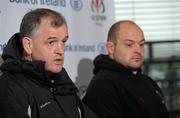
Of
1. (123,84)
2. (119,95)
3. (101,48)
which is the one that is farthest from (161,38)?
(119,95)

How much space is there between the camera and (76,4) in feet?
13.8

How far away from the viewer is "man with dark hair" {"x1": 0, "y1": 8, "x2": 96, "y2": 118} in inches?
108

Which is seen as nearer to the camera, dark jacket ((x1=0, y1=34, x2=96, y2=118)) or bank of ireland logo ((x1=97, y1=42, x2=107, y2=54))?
dark jacket ((x1=0, y1=34, x2=96, y2=118))

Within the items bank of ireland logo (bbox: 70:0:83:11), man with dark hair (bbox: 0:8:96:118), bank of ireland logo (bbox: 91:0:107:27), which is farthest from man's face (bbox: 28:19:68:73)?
bank of ireland logo (bbox: 91:0:107:27)

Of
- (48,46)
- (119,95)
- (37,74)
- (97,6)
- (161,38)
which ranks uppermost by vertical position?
(97,6)

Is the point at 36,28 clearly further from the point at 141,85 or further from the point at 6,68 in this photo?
the point at 141,85

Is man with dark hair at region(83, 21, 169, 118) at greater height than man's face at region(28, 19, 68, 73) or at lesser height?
lesser

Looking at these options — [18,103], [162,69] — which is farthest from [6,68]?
[162,69]

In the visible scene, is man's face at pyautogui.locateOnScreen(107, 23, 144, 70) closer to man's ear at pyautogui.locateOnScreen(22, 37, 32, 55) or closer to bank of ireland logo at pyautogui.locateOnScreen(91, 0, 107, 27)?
bank of ireland logo at pyautogui.locateOnScreen(91, 0, 107, 27)

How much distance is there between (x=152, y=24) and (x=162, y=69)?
1.55 ft

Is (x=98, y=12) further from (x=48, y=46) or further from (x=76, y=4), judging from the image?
(x=48, y=46)

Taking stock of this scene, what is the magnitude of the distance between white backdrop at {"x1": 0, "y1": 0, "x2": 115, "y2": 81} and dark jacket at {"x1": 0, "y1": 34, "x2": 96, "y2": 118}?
0.63 m

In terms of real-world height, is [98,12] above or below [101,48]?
above

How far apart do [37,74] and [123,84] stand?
3.88 feet
